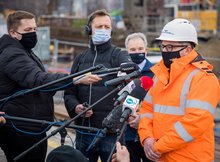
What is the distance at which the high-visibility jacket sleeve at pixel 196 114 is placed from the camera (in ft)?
9.74

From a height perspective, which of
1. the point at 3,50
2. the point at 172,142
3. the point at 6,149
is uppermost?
the point at 3,50

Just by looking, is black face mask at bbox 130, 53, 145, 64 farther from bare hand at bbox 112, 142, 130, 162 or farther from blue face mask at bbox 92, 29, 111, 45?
bare hand at bbox 112, 142, 130, 162

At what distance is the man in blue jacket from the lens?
4.32 m

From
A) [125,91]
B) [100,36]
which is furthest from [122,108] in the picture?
[100,36]

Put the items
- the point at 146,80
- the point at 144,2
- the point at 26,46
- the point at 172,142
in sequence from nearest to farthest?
the point at 172,142 → the point at 146,80 → the point at 26,46 → the point at 144,2

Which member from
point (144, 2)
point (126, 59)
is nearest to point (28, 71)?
point (126, 59)

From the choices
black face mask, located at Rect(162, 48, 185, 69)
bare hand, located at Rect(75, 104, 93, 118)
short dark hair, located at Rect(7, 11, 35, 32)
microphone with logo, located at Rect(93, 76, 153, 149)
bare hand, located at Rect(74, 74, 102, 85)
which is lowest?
bare hand, located at Rect(75, 104, 93, 118)

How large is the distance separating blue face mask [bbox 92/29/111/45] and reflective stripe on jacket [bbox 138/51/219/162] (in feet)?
2.89

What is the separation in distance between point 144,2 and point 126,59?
132 ft

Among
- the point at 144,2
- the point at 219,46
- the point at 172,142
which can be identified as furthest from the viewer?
the point at 144,2

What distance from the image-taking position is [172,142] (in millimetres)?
3045

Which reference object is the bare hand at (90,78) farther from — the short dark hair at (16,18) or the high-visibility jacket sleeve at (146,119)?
the short dark hair at (16,18)

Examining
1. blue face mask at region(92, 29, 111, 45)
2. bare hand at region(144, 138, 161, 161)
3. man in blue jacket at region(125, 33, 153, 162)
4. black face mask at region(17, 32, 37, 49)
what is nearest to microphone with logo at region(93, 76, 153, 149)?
bare hand at region(144, 138, 161, 161)

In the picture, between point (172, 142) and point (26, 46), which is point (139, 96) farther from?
point (26, 46)
